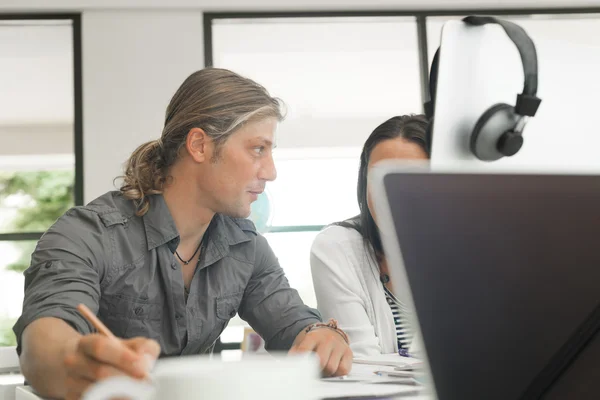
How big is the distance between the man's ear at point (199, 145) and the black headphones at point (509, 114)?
0.95 m

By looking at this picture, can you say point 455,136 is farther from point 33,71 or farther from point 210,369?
point 33,71

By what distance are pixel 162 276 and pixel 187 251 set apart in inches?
5.6

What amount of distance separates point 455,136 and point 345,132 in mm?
3848

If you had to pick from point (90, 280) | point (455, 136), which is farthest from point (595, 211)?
point (90, 280)

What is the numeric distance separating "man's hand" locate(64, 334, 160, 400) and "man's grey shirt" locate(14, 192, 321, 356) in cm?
50

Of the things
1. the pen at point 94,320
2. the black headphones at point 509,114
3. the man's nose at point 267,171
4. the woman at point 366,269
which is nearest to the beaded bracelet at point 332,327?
the woman at point 366,269

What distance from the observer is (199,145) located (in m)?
1.54

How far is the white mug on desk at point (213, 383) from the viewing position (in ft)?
1.21

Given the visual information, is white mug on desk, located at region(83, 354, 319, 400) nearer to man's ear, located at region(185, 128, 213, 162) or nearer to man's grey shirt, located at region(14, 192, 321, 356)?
man's grey shirt, located at region(14, 192, 321, 356)

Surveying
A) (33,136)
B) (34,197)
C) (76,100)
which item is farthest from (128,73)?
(33,136)

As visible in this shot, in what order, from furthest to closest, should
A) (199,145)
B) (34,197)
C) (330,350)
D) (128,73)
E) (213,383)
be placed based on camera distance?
1. (34,197)
2. (128,73)
3. (199,145)
4. (330,350)
5. (213,383)

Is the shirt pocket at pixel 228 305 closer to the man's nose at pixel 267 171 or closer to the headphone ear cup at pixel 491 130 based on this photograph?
the man's nose at pixel 267 171

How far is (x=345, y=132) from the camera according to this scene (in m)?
4.44

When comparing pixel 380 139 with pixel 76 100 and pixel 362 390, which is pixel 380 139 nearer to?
pixel 362 390
